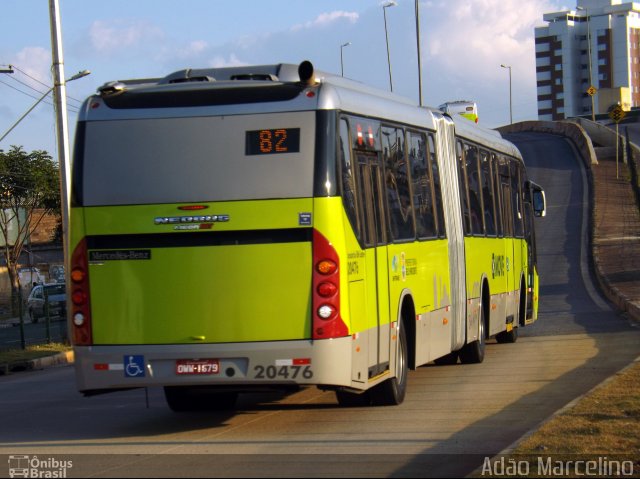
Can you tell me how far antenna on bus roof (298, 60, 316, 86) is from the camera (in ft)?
35.3

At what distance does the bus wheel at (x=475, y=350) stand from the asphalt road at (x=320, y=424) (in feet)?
0.78

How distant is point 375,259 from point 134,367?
267cm

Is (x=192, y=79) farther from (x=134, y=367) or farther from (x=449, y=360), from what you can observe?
(x=449, y=360)

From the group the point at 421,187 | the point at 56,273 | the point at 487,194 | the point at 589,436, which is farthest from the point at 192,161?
the point at 56,273

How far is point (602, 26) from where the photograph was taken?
18088 centimetres

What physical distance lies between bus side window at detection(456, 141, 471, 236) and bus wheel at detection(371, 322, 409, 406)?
384cm

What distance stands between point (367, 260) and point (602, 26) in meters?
178

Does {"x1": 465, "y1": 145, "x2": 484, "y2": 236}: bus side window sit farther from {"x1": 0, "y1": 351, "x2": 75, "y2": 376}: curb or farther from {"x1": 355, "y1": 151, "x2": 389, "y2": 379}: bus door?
{"x1": 0, "y1": 351, "x2": 75, "y2": 376}: curb

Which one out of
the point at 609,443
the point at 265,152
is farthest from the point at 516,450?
the point at 265,152

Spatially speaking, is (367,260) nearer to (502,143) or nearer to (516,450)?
(516,450)

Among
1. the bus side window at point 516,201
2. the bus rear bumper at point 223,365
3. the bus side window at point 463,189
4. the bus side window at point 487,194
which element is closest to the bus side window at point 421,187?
the bus side window at point 463,189

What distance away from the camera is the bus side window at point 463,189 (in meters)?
16.3

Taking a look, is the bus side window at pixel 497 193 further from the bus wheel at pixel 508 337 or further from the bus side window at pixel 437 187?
the bus side window at pixel 437 187

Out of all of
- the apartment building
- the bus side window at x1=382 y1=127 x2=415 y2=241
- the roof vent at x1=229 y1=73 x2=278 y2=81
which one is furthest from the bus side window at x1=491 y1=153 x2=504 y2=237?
the apartment building
